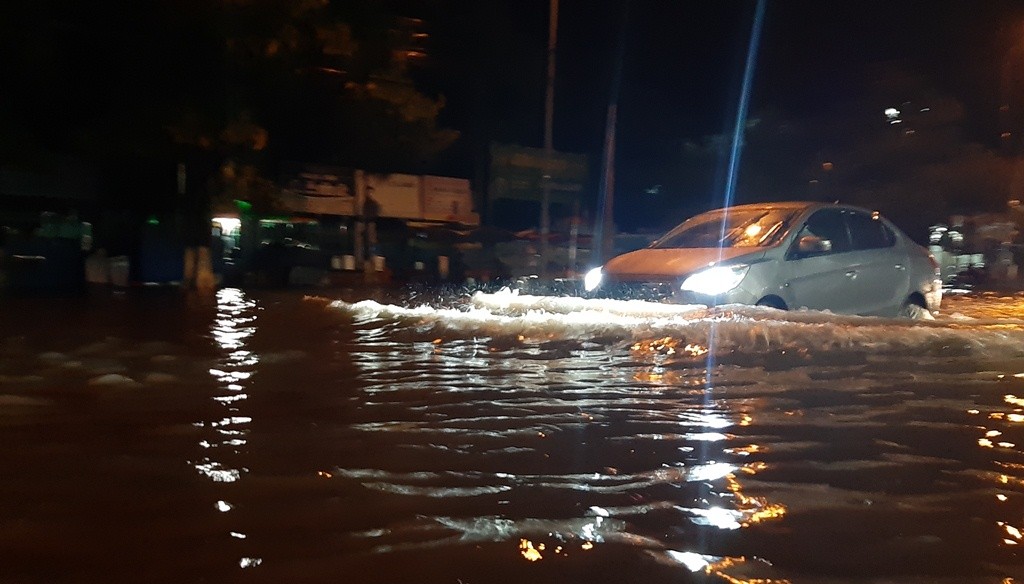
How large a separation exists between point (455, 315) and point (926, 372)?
16.1 feet

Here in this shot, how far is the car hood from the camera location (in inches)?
300

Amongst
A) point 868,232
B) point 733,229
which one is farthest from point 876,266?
point 733,229

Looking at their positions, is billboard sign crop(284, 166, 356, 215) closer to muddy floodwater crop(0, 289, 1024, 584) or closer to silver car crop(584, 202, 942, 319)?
silver car crop(584, 202, 942, 319)

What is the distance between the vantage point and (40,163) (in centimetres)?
1456

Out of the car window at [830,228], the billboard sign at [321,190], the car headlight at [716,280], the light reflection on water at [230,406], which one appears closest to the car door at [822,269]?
the car window at [830,228]

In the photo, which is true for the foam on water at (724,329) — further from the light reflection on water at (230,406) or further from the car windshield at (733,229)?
the light reflection on water at (230,406)

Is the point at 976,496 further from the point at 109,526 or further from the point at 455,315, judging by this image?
the point at 455,315

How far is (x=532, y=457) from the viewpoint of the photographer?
148 inches

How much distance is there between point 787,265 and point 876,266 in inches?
61.8

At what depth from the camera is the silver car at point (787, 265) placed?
24.6ft

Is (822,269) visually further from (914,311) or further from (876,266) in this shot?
(914,311)

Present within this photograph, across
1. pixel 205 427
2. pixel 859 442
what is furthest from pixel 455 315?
pixel 859 442

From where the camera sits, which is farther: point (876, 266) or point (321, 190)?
point (321, 190)

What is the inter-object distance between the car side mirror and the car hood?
1.76 ft
